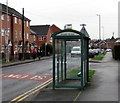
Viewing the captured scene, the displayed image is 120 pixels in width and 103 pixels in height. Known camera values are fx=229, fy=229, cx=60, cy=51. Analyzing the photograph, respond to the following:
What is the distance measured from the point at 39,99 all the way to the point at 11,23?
1586 inches

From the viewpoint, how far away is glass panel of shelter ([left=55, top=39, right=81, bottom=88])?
9.44m

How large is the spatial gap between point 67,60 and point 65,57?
0.86ft

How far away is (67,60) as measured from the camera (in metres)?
10.2

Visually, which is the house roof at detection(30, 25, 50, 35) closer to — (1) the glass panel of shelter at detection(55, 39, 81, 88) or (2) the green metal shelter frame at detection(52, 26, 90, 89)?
(1) the glass panel of shelter at detection(55, 39, 81, 88)

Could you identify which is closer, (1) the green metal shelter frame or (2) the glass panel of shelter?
(1) the green metal shelter frame

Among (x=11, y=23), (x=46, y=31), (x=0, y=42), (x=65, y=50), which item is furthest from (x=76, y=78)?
(x=46, y=31)

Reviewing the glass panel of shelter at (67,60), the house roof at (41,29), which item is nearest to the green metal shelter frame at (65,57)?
the glass panel of shelter at (67,60)

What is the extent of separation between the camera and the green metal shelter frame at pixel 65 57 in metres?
8.62

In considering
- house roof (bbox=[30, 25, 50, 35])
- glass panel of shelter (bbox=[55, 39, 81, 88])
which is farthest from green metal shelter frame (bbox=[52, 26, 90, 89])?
house roof (bbox=[30, 25, 50, 35])

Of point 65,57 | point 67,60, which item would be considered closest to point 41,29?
point 67,60

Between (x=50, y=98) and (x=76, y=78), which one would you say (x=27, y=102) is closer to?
(x=50, y=98)

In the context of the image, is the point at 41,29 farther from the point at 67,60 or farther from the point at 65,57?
the point at 65,57

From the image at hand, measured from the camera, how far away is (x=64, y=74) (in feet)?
34.5

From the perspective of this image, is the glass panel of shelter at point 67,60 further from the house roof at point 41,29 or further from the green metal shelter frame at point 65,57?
the house roof at point 41,29
